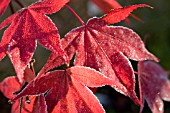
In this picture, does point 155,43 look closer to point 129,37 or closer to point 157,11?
point 157,11

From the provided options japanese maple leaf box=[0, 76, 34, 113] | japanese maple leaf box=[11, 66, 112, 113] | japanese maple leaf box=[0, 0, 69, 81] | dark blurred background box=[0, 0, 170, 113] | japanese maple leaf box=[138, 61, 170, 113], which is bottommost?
dark blurred background box=[0, 0, 170, 113]

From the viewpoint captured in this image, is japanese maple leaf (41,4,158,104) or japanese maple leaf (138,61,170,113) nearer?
japanese maple leaf (41,4,158,104)

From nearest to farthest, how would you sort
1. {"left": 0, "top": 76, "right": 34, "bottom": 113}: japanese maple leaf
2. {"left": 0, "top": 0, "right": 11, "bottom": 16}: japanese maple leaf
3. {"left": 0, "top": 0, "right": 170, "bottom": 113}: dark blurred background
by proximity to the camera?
1. {"left": 0, "top": 0, "right": 11, "bottom": 16}: japanese maple leaf
2. {"left": 0, "top": 76, "right": 34, "bottom": 113}: japanese maple leaf
3. {"left": 0, "top": 0, "right": 170, "bottom": 113}: dark blurred background

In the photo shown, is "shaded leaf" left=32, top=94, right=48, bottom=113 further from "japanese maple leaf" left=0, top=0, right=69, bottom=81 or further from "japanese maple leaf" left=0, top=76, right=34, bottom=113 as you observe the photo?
"japanese maple leaf" left=0, top=76, right=34, bottom=113

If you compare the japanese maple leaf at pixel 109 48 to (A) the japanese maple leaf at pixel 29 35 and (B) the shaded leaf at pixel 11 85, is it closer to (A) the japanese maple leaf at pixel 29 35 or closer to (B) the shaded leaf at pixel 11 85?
(A) the japanese maple leaf at pixel 29 35

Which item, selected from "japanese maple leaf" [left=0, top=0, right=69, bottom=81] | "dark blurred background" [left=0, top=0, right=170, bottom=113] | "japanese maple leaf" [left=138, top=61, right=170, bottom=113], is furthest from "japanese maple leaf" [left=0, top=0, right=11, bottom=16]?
"dark blurred background" [left=0, top=0, right=170, bottom=113]

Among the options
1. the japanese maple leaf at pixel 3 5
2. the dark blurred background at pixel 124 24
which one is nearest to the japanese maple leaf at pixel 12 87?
the japanese maple leaf at pixel 3 5

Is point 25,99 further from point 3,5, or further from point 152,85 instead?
point 152,85
